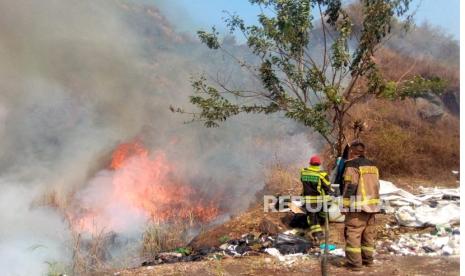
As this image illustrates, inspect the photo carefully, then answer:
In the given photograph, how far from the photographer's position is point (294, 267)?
6.27m

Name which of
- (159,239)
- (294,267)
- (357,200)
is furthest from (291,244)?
(159,239)

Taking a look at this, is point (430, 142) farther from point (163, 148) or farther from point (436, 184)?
point (163, 148)

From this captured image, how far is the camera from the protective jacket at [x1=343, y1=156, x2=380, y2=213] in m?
5.70

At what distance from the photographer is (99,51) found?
62.6 ft

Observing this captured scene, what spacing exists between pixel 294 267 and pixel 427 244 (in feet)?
6.87

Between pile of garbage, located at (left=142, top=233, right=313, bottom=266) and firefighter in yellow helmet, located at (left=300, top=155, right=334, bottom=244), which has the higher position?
firefighter in yellow helmet, located at (left=300, top=155, right=334, bottom=244)

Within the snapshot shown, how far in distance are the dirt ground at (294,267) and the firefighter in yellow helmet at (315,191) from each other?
899 mm

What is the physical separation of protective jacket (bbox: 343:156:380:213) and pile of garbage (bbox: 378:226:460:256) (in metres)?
Result: 1.36

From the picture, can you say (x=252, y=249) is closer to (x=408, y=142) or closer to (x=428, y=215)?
(x=428, y=215)

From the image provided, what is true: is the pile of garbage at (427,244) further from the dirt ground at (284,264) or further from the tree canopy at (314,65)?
the tree canopy at (314,65)

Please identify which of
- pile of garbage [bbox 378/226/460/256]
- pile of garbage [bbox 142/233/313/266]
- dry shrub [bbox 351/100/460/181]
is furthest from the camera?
dry shrub [bbox 351/100/460/181]

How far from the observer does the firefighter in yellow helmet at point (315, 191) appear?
7.28 meters

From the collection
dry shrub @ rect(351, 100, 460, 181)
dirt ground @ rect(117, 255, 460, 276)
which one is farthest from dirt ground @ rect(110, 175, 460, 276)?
dry shrub @ rect(351, 100, 460, 181)

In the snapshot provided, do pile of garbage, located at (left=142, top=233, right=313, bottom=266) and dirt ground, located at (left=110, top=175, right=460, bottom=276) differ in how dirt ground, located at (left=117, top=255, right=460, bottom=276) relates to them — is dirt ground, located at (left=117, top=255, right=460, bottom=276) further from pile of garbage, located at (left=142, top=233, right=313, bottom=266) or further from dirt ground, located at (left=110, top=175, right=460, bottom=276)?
pile of garbage, located at (left=142, top=233, right=313, bottom=266)
